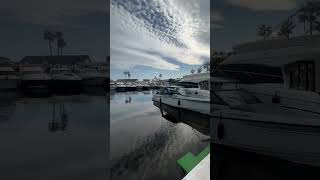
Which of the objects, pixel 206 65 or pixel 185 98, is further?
pixel 206 65

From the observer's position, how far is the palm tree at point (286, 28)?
3326mm

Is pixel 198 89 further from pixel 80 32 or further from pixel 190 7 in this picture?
pixel 80 32

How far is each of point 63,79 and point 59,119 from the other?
171 millimetres

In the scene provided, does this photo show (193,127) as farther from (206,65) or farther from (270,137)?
(270,137)

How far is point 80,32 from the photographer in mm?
1231

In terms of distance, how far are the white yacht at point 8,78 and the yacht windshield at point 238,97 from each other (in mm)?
2759

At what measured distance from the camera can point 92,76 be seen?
1343mm

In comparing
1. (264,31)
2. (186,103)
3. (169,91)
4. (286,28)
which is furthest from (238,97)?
(169,91)

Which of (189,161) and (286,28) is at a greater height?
(286,28)

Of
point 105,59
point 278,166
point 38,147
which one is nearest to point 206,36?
Result: point 278,166

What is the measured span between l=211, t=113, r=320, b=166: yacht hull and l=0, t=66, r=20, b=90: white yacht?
9.14ft

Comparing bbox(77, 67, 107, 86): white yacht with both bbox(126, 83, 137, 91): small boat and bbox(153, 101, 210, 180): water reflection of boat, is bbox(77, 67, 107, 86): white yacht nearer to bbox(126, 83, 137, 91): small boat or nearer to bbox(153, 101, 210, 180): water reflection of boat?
bbox(126, 83, 137, 91): small boat

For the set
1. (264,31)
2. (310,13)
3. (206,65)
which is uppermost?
(310,13)

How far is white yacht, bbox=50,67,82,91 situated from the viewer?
128 cm
